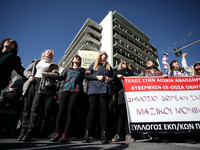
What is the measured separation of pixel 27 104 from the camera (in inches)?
77.1

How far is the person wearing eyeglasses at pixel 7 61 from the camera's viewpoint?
134 centimetres

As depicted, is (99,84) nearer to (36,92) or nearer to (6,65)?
(36,92)

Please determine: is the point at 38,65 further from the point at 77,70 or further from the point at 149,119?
the point at 149,119

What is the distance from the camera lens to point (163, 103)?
223cm

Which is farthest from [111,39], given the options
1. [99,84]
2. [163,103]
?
[99,84]

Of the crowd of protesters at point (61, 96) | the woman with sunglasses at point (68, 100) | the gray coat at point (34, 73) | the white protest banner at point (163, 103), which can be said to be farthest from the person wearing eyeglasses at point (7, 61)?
the white protest banner at point (163, 103)

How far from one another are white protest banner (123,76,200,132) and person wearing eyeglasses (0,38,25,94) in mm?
2031

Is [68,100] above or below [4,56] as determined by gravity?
below

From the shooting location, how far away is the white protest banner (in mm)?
2014

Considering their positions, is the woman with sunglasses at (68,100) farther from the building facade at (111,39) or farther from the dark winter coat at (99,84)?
the building facade at (111,39)

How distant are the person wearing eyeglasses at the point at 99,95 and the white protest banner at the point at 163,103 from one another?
1.81ft

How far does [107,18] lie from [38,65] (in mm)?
25982

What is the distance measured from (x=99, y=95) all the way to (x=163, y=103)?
137 centimetres

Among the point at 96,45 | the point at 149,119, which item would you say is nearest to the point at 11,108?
the point at 149,119
